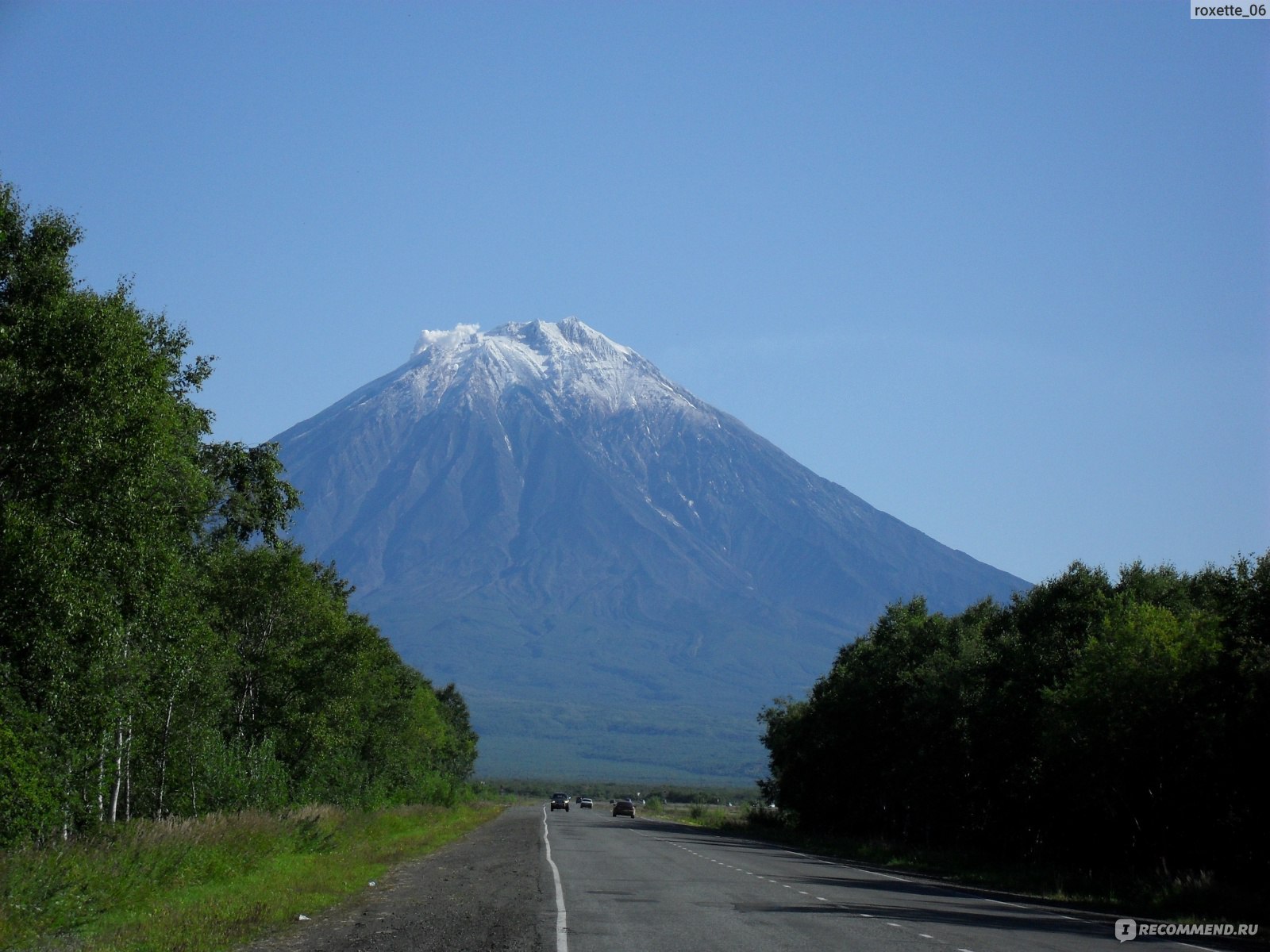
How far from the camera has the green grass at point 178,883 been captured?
1611 cm

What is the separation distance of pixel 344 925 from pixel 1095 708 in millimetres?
24751

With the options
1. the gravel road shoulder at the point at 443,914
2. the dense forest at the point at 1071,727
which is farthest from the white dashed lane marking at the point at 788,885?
the dense forest at the point at 1071,727

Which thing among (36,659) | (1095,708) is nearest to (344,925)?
(36,659)

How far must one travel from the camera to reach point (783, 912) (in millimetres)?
21922

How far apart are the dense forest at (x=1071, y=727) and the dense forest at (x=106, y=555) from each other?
24.8 m

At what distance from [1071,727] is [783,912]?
713 inches

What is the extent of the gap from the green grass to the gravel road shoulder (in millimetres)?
680

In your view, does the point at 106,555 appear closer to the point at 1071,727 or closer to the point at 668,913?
the point at 668,913

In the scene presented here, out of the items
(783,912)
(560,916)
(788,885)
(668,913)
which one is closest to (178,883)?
(560,916)

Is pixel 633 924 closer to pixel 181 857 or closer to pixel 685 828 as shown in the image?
pixel 181 857

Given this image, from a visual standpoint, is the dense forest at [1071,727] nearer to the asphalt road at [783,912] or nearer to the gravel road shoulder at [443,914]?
the asphalt road at [783,912]

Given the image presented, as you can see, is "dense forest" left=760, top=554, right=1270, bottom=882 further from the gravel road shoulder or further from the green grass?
the green grass

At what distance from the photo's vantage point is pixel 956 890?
31.8 meters

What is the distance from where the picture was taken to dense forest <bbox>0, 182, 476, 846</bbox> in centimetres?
1930
